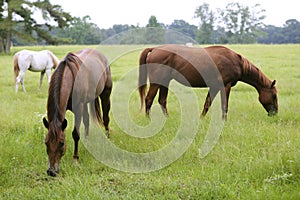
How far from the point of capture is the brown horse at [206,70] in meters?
6.77

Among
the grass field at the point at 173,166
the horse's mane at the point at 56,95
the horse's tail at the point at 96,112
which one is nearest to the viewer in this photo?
the grass field at the point at 173,166

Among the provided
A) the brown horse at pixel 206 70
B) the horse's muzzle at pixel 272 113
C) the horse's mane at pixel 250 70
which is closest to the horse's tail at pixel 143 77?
the brown horse at pixel 206 70

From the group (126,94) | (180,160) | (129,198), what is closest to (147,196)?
(129,198)

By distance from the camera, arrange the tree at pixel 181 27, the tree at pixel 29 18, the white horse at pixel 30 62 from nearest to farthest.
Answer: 1. the tree at pixel 181 27
2. the white horse at pixel 30 62
3. the tree at pixel 29 18

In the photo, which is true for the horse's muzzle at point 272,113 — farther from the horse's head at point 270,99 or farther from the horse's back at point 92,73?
the horse's back at point 92,73

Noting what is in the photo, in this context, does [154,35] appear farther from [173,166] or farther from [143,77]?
[173,166]

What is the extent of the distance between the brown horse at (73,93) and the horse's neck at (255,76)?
2.94 m

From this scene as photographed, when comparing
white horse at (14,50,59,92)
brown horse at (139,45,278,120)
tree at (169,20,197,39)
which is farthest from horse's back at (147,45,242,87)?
white horse at (14,50,59,92)

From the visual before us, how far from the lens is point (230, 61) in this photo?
6.75 meters

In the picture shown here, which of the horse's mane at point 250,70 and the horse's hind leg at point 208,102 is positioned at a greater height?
the horse's mane at point 250,70

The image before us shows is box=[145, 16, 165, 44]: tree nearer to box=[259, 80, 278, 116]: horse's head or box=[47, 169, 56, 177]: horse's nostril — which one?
box=[259, 80, 278, 116]: horse's head

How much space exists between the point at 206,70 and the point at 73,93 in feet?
10.7

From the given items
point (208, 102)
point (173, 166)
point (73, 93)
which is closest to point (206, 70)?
point (208, 102)

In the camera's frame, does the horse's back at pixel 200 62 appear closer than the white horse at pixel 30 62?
Yes
